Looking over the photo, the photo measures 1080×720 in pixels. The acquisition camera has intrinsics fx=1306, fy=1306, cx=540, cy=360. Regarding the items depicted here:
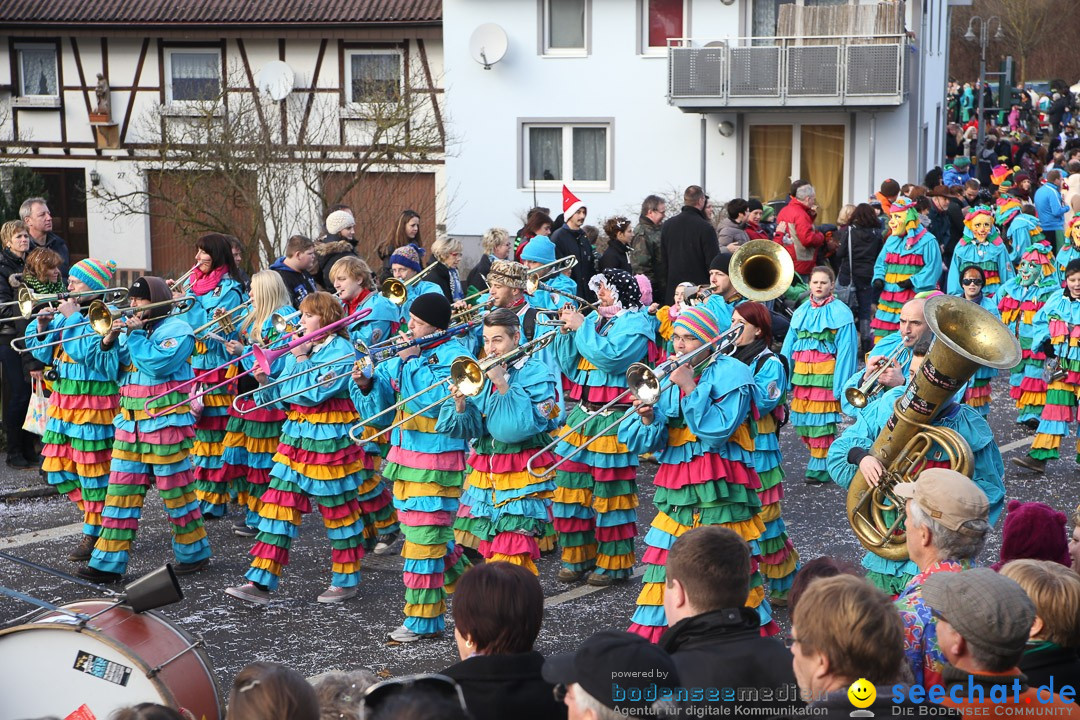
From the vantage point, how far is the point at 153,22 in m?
27.4

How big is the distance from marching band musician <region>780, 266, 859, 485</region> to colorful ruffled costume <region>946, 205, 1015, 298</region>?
3767 millimetres

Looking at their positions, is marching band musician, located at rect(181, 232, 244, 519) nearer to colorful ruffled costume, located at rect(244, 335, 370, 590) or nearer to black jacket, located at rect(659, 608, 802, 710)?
colorful ruffled costume, located at rect(244, 335, 370, 590)

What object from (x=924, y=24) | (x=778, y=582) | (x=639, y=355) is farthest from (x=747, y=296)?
(x=924, y=24)

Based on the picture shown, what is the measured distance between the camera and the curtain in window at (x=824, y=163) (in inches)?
1004

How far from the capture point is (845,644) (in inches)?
138

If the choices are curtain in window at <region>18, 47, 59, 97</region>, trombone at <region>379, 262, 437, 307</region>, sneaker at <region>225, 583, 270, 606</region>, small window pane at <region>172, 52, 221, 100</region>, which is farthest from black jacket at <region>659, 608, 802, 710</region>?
curtain in window at <region>18, 47, 59, 97</region>

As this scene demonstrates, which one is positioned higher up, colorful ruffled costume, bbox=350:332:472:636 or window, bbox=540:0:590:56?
window, bbox=540:0:590:56

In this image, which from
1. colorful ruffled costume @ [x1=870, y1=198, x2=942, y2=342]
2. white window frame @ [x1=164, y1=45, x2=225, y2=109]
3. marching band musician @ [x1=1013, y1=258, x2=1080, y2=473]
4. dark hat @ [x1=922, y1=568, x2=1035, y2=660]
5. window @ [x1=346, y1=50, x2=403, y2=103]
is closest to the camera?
dark hat @ [x1=922, y1=568, x2=1035, y2=660]

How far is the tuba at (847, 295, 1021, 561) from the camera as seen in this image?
18.2ft

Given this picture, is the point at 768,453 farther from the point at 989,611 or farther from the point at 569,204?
the point at 569,204

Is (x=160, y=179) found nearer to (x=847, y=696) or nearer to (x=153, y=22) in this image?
(x=153, y=22)

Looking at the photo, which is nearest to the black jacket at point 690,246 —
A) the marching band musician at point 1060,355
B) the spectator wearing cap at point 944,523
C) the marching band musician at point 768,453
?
the marching band musician at point 1060,355

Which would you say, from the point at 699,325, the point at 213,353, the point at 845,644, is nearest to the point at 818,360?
the point at 699,325

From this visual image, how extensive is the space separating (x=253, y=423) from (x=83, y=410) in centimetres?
115
